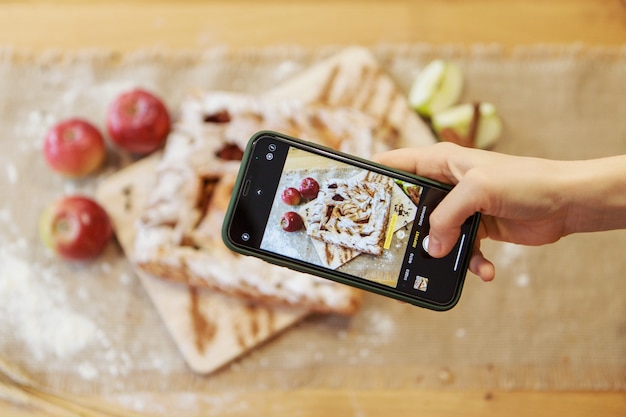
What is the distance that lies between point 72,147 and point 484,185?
0.70 m

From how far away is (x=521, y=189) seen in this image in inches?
28.3

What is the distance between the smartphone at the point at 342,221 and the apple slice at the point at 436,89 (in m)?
0.38

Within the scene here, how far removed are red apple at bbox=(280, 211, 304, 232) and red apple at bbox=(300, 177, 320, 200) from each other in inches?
1.1

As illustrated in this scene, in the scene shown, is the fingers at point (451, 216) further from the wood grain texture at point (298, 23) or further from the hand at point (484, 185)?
the wood grain texture at point (298, 23)

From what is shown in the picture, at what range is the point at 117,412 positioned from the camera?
102 centimetres

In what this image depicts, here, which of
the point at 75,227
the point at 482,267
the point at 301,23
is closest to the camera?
the point at 482,267

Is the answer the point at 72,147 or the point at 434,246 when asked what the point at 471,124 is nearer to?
the point at 434,246

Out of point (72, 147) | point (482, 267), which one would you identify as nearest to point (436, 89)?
point (482, 267)

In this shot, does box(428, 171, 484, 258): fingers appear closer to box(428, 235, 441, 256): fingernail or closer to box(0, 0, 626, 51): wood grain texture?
box(428, 235, 441, 256): fingernail

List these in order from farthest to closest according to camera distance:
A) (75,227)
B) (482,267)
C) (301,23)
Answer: (301,23)
(75,227)
(482,267)

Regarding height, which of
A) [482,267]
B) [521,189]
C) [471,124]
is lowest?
[482,267]

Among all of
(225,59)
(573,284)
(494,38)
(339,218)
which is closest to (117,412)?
(339,218)

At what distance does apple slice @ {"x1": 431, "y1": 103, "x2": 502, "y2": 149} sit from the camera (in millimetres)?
1085

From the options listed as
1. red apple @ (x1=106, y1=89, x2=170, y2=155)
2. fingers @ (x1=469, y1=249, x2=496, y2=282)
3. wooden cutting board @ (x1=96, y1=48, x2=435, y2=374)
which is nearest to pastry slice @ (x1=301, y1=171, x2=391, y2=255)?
fingers @ (x1=469, y1=249, x2=496, y2=282)
